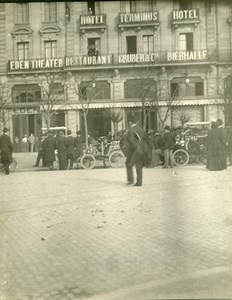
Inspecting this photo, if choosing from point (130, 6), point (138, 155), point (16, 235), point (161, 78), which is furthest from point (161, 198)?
point (130, 6)

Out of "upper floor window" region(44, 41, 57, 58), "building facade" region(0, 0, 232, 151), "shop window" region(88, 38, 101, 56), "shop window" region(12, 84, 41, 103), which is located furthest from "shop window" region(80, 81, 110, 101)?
"upper floor window" region(44, 41, 57, 58)

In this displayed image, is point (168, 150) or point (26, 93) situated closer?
point (26, 93)

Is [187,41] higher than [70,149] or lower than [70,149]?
higher

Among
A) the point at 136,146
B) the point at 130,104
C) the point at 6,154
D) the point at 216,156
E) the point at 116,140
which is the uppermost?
the point at 130,104

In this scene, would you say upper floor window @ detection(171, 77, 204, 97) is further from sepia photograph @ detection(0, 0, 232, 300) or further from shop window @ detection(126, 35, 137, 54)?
shop window @ detection(126, 35, 137, 54)

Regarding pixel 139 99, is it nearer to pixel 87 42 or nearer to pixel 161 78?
pixel 161 78

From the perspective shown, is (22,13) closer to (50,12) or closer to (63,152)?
(50,12)

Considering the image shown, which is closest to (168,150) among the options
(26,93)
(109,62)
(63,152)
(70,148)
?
(70,148)
